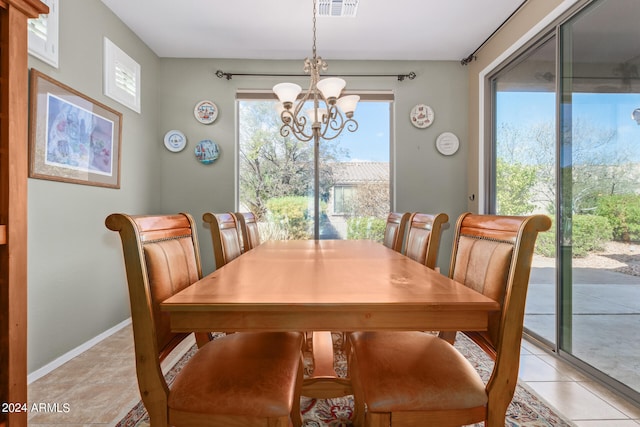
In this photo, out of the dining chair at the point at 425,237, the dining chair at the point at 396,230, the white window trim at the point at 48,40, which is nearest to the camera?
the dining chair at the point at 425,237

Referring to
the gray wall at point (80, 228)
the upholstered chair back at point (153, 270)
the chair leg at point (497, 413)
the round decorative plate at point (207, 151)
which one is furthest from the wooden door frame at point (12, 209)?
the round decorative plate at point (207, 151)

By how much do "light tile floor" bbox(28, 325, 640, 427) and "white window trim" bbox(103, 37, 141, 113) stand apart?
2019 mm

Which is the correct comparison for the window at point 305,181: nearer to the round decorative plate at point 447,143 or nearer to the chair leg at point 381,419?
the round decorative plate at point 447,143

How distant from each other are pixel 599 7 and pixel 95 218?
3662 millimetres

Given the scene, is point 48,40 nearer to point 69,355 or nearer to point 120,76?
point 120,76

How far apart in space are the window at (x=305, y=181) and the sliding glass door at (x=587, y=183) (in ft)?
4.73

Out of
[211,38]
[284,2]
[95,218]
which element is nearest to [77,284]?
[95,218]

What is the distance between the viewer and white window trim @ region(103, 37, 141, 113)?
2602 millimetres

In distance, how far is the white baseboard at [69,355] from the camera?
75.9 inches

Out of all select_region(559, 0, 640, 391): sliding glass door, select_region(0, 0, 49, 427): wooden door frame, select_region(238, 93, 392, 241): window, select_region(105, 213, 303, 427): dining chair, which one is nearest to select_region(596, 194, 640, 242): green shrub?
select_region(559, 0, 640, 391): sliding glass door

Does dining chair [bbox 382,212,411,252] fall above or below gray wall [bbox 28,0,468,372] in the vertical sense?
below

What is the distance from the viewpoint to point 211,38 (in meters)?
3.08

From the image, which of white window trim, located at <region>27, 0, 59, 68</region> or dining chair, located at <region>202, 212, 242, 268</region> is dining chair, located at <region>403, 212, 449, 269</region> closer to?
dining chair, located at <region>202, 212, 242, 268</region>

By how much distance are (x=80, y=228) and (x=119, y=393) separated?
47.6 inches
